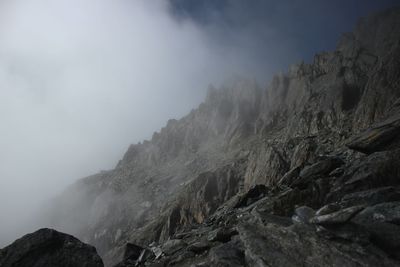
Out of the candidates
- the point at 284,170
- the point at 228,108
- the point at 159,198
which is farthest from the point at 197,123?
the point at 284,170

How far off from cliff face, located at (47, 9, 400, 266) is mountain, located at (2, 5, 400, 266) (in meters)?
0.11

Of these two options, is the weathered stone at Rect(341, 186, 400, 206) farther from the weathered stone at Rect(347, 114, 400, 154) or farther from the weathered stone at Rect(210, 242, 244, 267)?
the weathered stone at Rect(347, 114, 400, 154)

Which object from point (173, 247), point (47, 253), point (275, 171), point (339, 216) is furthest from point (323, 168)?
point (275, 171)

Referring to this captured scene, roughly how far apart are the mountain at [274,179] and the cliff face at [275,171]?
0.11 metres

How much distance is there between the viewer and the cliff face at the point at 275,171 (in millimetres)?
13719

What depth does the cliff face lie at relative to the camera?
1372cm

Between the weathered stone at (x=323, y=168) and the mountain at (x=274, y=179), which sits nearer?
the mountain at (x=274, y=179)

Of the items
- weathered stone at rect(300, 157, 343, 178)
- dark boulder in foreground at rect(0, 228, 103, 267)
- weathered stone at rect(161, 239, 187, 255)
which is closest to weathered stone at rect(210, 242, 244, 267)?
weathered stone at rect(161, 239, 187, 255)

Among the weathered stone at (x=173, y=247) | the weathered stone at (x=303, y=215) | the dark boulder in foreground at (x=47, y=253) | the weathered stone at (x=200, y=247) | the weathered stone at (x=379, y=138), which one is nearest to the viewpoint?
the weathered stone at (x=303, y=215)

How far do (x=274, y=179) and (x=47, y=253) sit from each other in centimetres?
4405

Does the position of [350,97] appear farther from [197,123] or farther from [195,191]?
[197,123]

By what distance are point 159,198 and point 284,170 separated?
6759 cm

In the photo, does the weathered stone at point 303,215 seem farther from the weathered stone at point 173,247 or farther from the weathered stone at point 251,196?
the weathered stone at point 251,196

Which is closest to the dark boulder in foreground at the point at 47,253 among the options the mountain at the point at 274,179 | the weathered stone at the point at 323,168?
the mountain at the point at 274,179
